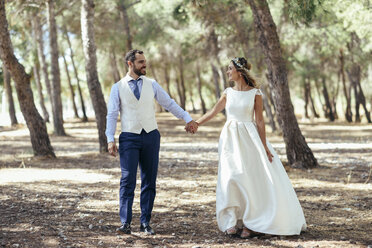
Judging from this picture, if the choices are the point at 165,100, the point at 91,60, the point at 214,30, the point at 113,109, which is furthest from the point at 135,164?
the point at 214,30

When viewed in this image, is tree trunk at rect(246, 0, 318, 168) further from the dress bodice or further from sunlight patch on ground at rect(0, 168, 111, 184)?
the dress bodice

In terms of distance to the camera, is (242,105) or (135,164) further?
(242,105)

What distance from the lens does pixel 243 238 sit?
563 cm

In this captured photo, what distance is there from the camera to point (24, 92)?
1303cm

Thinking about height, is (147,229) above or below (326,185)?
above

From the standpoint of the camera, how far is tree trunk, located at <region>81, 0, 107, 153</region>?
14180 millimetres

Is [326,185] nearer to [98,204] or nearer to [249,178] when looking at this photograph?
[249,178]

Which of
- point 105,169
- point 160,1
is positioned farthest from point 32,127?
point 160,1

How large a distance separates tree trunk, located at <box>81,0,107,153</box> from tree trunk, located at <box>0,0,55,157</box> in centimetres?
179

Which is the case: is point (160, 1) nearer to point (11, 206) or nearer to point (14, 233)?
point (11, 206)

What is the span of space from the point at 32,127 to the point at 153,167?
27.6ft

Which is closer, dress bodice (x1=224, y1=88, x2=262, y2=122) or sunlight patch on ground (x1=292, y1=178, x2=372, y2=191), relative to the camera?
dress bodice (x1=224, y1=88, x2=262, y2=122)

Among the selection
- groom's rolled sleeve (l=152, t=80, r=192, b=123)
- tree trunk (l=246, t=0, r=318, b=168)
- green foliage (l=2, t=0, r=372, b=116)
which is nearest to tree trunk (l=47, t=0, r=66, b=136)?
green foliage (l=2, t=0, r=372, b=116)

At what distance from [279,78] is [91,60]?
5.99 meters
